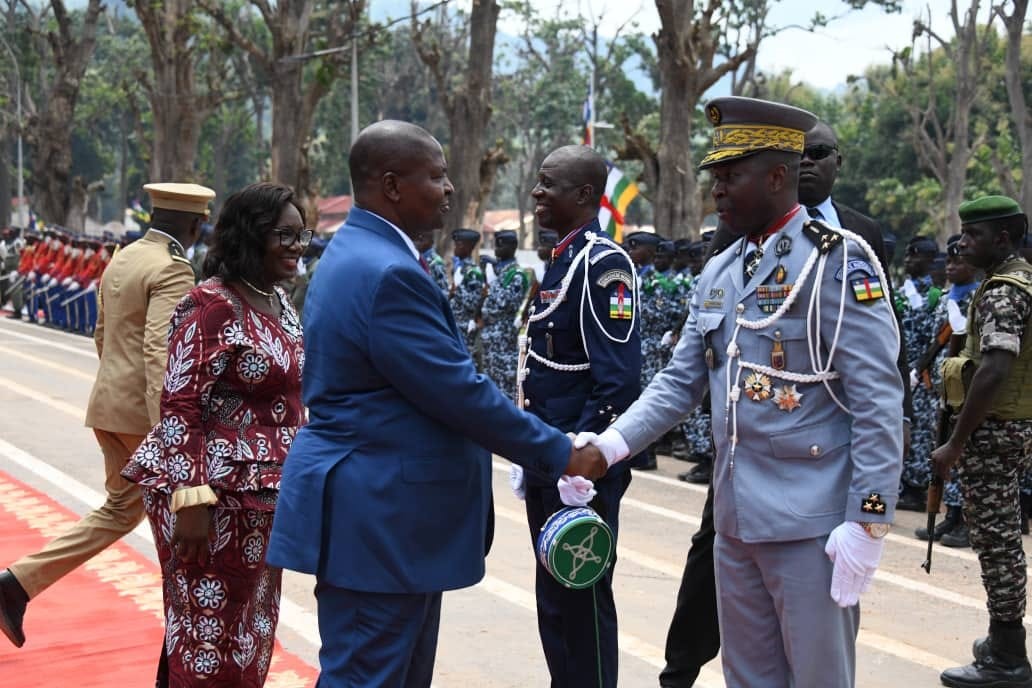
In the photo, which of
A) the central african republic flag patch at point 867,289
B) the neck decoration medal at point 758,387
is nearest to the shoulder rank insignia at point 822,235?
the central african republic flag patch at point 867,289

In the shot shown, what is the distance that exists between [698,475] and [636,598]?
4114 mm

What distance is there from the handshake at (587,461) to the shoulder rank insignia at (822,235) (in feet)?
2.79

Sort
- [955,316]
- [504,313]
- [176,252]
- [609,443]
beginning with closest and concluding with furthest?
[609,443]
[176,252]
[955,316]
[504,313]

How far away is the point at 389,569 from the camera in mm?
3588

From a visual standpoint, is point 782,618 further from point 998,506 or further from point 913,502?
point 913,502

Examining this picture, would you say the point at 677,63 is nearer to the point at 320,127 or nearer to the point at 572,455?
the point at 572,455

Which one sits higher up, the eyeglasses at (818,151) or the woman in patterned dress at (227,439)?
the eyeglasses at (818,151)

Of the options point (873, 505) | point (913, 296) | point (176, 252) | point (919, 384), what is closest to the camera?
point (873, 505)

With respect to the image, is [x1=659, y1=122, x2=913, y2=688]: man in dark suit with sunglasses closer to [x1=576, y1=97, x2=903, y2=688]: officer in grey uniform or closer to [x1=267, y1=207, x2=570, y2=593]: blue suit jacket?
[x1=576, y1=97, x2=903, y2=688]: officer in grey uniform

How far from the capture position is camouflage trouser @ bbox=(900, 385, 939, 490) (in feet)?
32.5

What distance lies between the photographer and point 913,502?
9.99 m

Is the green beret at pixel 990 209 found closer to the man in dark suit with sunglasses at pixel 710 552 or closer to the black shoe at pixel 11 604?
the man in dark suit with sunglasses at pixel 710 552

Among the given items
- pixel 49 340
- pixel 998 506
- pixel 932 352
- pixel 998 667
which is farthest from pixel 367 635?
pixel 49 340

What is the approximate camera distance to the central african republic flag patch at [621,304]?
4988 mm
